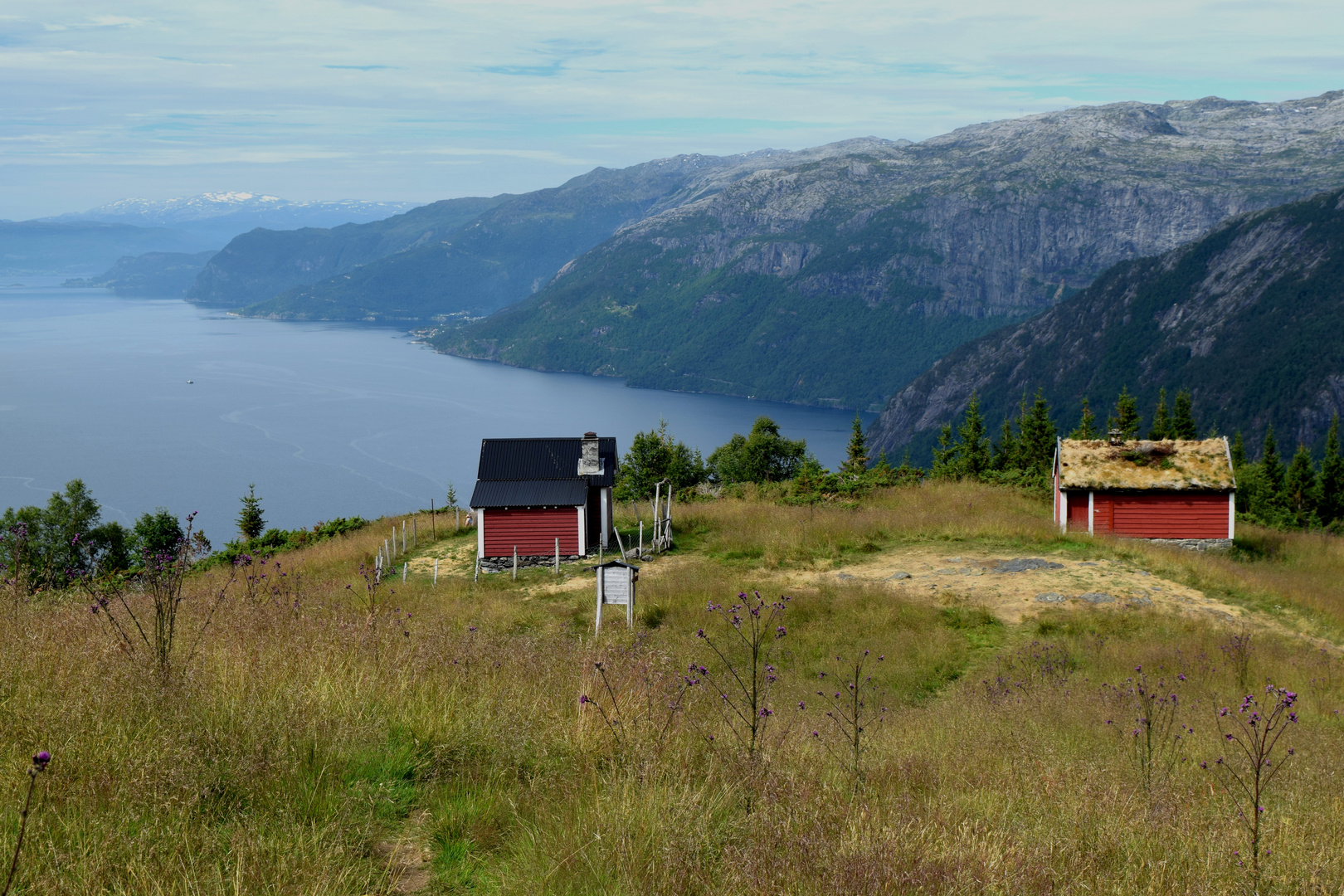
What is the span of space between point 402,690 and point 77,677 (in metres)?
1.99

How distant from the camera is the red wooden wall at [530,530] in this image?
31.7 metres

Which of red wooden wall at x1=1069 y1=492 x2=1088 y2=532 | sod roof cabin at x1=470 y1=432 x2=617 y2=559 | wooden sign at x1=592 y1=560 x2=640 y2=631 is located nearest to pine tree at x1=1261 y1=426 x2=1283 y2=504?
red wooden wall at x1=1069 y1=492 x2=1088 y2=532

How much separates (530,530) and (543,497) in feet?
4.05

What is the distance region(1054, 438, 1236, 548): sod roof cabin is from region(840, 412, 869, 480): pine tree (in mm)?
11229

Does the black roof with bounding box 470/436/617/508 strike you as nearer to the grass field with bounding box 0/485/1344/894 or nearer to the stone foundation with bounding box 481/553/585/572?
the stone foundation with bounding box 481/553/585/572

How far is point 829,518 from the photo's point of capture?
3166 centimetres

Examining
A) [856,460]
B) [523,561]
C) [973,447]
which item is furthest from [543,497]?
[973,447]

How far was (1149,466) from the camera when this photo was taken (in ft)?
108

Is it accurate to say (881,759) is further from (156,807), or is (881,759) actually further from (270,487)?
(270,487)

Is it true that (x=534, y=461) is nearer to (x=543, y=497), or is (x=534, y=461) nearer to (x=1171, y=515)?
(x=543, y=497)

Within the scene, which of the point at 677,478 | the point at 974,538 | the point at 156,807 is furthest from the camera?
the point at 677,478

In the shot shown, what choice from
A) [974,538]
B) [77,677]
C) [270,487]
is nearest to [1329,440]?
[974,538]

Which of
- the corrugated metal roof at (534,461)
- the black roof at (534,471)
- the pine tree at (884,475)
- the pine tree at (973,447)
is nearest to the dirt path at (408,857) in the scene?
the black roof at (534,471)

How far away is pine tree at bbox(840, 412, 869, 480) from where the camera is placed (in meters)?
46.3
